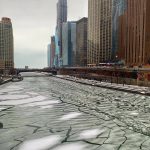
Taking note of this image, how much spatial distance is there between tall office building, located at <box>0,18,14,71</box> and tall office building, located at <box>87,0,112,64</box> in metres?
47.3

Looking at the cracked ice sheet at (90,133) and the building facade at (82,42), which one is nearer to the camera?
the cracked ice sheet at (90,133)

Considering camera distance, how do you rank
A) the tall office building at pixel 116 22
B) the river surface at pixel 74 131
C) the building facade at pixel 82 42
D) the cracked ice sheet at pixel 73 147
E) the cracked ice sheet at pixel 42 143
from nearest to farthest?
the cracked ice sheet at pixel 73 147 → the cracked ice sheet at pixel 42 143 → the river surface at pixel 74 131 → the tall office building at pixel 116 22 → the building facade at pixel 82 42

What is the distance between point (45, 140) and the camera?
10.4 metres

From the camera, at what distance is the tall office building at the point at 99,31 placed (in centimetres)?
15688

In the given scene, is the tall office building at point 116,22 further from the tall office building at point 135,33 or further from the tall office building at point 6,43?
the tall office building at point 6,43

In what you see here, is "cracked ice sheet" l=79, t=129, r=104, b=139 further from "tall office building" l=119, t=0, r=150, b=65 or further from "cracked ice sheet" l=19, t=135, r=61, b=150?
"tall office building" l=119, t=0, r=150, b=65

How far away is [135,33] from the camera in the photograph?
400ft

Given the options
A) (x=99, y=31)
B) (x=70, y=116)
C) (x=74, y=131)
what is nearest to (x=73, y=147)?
(x=74, y=131)

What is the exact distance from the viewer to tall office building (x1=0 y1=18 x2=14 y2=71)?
16862 centimetres

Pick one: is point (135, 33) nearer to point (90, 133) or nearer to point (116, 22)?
point (116, 22)

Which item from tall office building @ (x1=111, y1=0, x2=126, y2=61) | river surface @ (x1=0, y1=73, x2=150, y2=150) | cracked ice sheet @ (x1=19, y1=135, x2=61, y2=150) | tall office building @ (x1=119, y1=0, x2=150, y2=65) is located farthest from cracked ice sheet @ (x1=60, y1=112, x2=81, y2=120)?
tall office building @ (x1=111, y1=0, x2=126, y2=61)

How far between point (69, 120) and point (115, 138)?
4.23 metres

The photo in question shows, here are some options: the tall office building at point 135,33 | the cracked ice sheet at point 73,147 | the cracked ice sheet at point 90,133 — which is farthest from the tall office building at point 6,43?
the cracked ice sheet at point 73,147

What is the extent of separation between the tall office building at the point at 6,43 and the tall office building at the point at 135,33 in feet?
223
